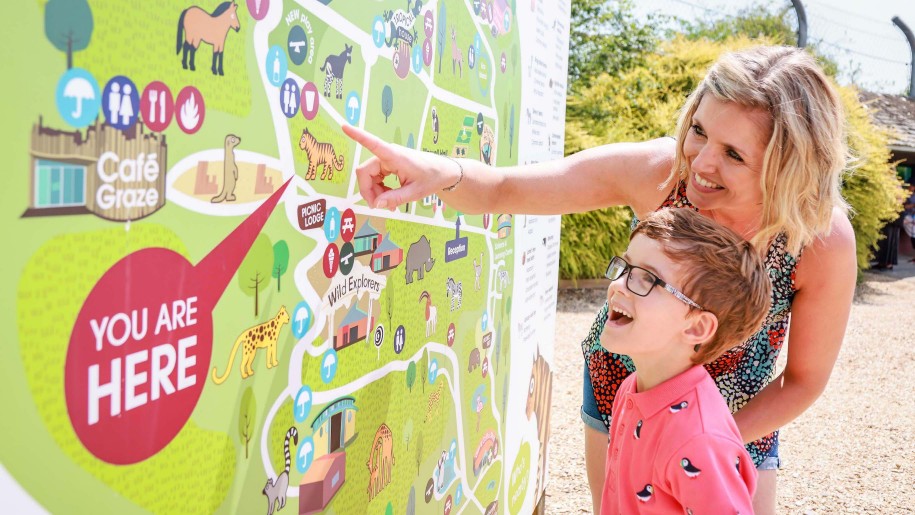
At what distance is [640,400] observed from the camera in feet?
5.95

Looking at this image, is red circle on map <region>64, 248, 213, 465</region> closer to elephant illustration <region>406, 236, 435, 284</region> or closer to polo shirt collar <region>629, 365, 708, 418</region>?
elephant illustration <region>406, 236, 435, 284</region>

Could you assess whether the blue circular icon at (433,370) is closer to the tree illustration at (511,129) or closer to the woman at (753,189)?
the woman at (753,189)

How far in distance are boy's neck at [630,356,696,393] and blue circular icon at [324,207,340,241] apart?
2.56 feet

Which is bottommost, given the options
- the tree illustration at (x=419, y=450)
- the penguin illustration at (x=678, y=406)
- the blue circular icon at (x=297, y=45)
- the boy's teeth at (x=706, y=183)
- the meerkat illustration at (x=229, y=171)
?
the tree illustration at (x=419, y=450)

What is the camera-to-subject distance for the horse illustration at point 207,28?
1138 millimetres

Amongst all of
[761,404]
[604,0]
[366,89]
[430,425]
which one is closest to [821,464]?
[761,404]

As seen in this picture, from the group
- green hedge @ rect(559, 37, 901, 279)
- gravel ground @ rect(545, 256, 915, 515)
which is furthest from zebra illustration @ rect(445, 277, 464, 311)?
green hedge @ rect(559, 37, 901, 279)

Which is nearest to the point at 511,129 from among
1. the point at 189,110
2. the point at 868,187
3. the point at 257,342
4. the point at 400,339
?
the point at 400,339

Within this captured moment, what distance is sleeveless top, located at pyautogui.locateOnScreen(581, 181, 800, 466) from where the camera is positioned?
6.53 ft

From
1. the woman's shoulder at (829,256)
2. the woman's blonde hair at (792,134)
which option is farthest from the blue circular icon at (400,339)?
the woman's shoulder at (829,256)

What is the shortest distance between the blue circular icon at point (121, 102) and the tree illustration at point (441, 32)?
116 centimetres

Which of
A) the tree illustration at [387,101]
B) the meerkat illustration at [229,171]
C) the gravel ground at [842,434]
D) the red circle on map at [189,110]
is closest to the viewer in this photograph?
the red circle on map at [189,110]

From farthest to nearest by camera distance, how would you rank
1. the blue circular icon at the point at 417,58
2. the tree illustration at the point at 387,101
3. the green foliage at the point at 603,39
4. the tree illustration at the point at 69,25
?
the green foliage at the point at 603,39
the blue circular icon at the point at 417,58
the tree illustration at the point at 387,101
the tree illustration at the point at 69,25

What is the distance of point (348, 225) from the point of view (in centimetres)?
168
